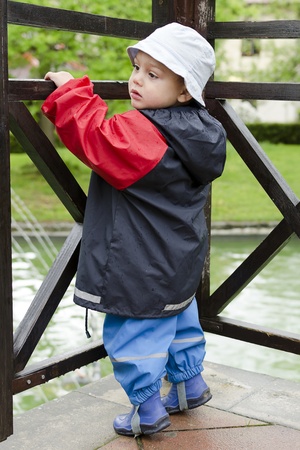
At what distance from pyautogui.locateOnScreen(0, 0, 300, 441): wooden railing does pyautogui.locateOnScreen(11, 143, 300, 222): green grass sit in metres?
11.5

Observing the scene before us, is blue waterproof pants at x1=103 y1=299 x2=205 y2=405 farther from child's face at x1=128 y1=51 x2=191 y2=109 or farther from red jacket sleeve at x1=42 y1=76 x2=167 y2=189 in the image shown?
child's face at x1=128 y1=51 x2=191 y2=109

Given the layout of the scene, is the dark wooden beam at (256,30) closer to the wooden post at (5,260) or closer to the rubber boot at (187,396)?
the wooden post at (5,260)

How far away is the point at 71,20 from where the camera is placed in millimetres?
2275

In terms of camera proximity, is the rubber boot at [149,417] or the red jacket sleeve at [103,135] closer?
the red jacket sleeve at [103,135]

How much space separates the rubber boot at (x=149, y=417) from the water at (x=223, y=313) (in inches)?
107

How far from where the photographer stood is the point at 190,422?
2.55 m

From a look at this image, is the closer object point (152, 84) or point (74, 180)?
point (152, 84)

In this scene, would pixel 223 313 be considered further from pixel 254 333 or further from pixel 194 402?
pixel 194 402

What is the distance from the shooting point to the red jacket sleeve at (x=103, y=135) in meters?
2.07

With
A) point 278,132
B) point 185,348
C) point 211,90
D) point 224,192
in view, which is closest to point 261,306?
point 211,90

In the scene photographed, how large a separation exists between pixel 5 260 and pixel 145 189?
430 millimetres

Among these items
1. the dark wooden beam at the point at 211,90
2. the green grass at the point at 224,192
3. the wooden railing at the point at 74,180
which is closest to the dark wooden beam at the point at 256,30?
the wooden railing at the point at 74,180

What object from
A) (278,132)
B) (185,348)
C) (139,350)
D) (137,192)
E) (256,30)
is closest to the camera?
(137,192)

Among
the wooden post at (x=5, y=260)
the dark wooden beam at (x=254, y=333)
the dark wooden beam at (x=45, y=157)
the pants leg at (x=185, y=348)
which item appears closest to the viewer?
the wooden post at (x=5, y=260)
